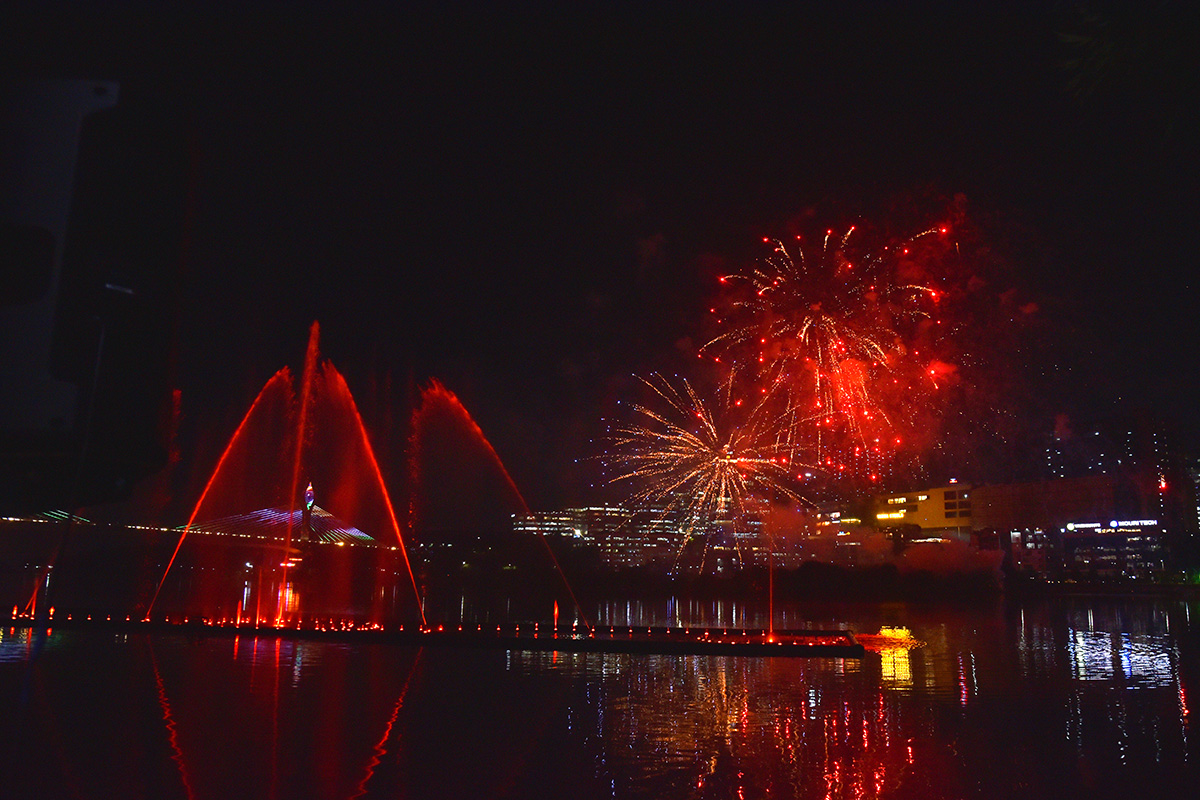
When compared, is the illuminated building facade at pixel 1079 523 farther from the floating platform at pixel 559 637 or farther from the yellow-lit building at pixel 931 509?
the floating platform at pixel 559 637

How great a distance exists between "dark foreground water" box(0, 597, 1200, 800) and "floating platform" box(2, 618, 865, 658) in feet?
4.03

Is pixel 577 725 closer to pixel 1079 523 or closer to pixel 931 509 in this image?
pixel 931 509

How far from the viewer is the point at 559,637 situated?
1057 inches

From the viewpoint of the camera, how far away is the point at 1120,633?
1337 inches

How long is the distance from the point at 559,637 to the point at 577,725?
13.5m

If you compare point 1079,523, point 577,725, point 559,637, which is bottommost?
point 577,725

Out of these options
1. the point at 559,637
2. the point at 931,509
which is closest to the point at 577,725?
the point at 559,637

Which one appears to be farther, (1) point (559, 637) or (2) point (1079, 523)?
(2) point (1079, 523)

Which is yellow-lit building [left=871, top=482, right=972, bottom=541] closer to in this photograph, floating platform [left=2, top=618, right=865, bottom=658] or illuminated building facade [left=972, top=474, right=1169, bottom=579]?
illuminated building facade [left=972, top=474, right=1169, bottom=579]

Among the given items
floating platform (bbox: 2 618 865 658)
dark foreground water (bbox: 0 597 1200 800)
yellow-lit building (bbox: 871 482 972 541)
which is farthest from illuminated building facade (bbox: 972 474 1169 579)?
dark foreground water (bbox: 0 597 1200 800)

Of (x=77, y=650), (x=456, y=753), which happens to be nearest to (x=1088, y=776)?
(x=456, y=753)

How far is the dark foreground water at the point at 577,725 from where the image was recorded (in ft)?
32.6

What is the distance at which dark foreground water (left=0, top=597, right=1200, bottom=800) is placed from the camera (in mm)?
9938

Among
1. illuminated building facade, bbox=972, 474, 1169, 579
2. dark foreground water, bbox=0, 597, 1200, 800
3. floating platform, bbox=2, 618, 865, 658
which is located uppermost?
illuminated building facade, bbox=972, 474, 1169, 579
